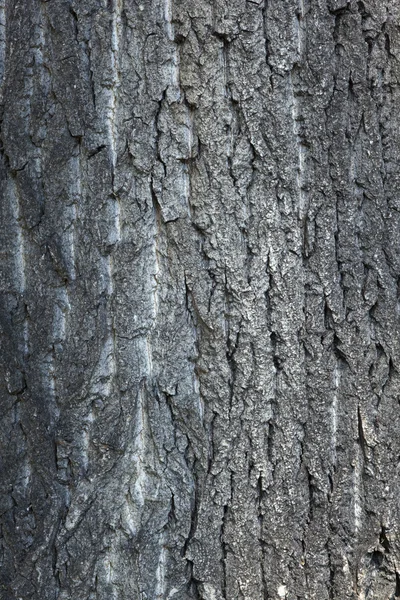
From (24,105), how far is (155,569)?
1.08 metres

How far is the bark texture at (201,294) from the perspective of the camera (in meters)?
1.46

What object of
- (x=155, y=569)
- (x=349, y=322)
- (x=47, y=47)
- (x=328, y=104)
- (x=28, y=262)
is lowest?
(x=155, y=569)

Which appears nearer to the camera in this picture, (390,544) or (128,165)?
(128,165)

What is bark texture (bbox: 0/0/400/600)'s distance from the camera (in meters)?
1.46

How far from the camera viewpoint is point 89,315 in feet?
4.96

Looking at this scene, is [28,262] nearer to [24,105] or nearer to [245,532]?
[24,105]

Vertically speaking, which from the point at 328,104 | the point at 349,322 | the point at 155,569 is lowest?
the point at 155,569

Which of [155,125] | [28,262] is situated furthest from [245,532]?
[155,125]

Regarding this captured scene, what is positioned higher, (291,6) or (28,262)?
(291,6)

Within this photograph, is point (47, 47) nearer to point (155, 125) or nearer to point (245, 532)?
point (155, 125)

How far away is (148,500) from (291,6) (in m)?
1.13

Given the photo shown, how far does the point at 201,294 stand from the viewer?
149 cm

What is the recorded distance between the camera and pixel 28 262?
1559mm

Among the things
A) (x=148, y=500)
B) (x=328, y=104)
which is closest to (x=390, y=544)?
(x=148, y=500)
